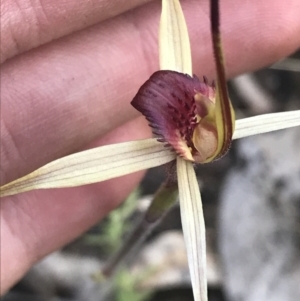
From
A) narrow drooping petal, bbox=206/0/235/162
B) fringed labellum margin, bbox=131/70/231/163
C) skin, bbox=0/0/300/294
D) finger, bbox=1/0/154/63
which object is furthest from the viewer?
skin, bbox=0/0/300/294

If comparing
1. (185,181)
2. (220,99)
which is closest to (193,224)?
(185,181)

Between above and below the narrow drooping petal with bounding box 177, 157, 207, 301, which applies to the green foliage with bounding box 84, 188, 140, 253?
above

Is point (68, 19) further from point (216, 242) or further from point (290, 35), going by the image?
point (216, 242)

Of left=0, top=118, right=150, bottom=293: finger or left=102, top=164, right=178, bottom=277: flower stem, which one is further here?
left=0, top=118, right=150, bottom=293: finger

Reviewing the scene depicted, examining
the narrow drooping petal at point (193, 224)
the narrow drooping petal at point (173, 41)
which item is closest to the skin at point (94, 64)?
the narrow drooping petal at point (173, 41)

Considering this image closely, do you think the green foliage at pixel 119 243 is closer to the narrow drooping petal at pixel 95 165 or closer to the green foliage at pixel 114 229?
the green foliage at pixel 114 229

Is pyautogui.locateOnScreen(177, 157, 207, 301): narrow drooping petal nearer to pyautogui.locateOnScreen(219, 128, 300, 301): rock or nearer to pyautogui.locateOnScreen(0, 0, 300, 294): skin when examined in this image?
pyautogui.locateOnScreen(0, 0, 300, 294): skin

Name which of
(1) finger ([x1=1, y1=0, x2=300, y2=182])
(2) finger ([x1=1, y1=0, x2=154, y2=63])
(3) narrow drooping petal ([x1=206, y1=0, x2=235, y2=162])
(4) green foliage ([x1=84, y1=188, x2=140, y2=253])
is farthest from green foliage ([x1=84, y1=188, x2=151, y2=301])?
(3) narrow drooping petal ([x1=206, y1=0, x2=235, y2=162])
